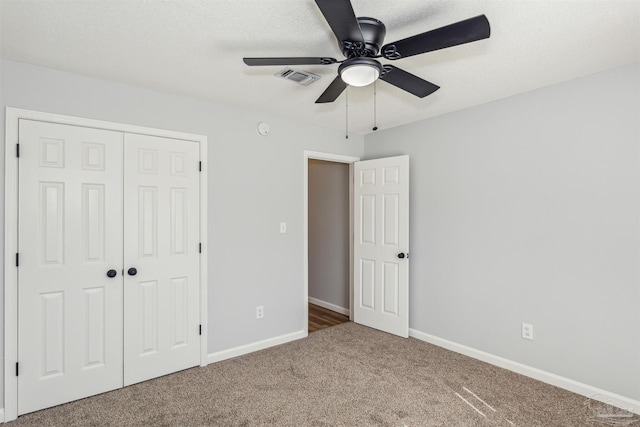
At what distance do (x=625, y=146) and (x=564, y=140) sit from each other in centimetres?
38

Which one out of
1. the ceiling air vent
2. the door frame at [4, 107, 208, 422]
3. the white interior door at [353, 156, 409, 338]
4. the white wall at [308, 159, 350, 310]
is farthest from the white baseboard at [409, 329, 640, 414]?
the door frame at [4, 107, 208, 422]

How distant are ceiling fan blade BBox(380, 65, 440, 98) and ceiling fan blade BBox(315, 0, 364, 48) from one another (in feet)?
1.10

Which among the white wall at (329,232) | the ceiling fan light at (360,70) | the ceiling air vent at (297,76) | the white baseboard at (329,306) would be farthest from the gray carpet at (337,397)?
the ceiling air vent at (297,76)

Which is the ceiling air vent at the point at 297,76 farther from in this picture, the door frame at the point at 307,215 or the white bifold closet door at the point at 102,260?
the door frame at the point at 307,215

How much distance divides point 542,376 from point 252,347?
2.55m

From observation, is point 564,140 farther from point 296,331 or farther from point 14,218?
point 14,218

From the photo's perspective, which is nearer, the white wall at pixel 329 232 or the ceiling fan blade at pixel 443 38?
the ceiling fan blade at pixel 443 38

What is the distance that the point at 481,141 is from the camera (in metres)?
3.25

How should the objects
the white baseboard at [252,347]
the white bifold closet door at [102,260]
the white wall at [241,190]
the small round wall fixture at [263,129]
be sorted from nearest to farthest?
the white bifold closet door at [102,260] < the white wall at [241,190] < the white baseboard at [252,347] < the small round wall fixture at [263,129]

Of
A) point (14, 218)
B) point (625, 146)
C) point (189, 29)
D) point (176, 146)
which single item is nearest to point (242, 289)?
point (176, 146)

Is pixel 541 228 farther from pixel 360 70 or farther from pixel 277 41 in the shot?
pixel 277 41

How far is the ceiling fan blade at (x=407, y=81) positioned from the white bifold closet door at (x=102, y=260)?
1.88 m

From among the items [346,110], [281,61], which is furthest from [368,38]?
[346,110]

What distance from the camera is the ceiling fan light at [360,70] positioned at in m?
1.71
